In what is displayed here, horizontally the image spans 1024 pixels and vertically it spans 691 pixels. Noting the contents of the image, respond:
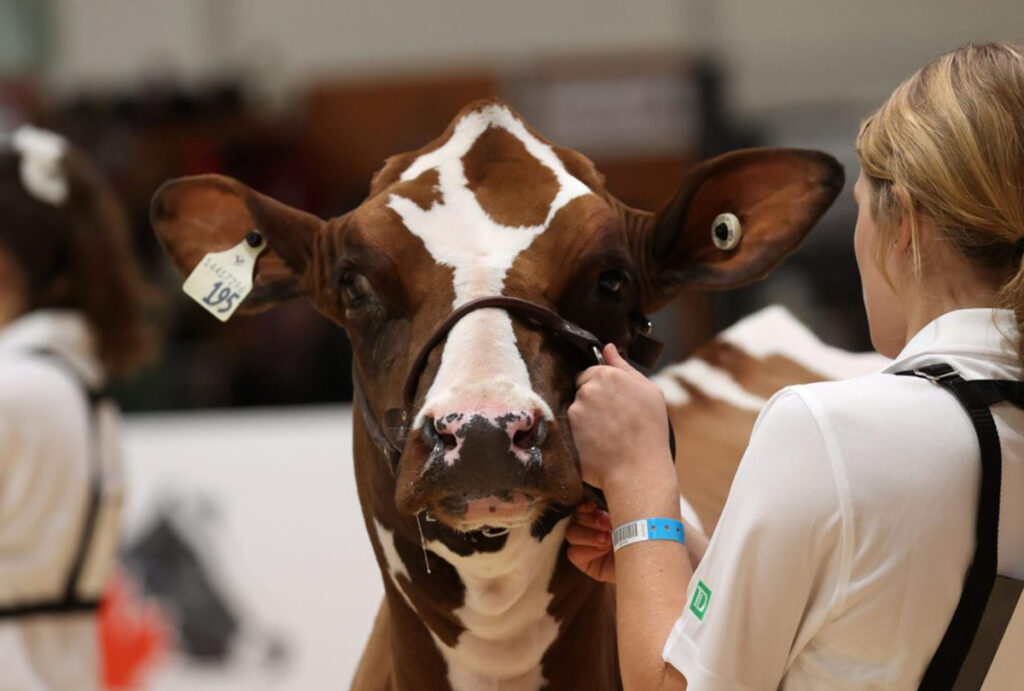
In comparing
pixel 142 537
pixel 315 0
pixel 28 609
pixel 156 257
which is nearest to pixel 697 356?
pixel 28 609

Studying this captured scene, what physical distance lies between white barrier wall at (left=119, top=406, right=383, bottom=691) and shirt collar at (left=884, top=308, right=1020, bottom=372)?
3039 mm

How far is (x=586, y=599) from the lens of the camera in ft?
6.70

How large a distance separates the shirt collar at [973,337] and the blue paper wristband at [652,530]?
29cm

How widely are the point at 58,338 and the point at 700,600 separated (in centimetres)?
247

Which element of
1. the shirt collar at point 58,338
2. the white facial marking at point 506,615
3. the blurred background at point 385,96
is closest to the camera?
the white facial marking at point 506,615

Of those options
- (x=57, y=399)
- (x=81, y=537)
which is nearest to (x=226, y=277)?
(x=57, y=399)

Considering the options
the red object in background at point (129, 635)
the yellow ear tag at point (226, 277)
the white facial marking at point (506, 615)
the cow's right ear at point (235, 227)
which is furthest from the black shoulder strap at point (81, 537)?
the white facial marking at point (506, 615)

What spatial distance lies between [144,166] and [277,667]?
4.24 m

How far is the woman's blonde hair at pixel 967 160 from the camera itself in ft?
4.83

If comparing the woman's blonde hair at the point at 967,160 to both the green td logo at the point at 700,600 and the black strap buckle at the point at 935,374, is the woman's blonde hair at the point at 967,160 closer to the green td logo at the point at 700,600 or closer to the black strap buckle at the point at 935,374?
the black strap buckle at the point at 935,374

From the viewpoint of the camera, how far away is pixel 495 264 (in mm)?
1815

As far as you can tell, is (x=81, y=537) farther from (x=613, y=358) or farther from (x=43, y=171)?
(x=613, y=358)

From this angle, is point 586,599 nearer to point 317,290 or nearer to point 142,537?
point 317,290

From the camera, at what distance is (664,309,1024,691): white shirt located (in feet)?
4.62
